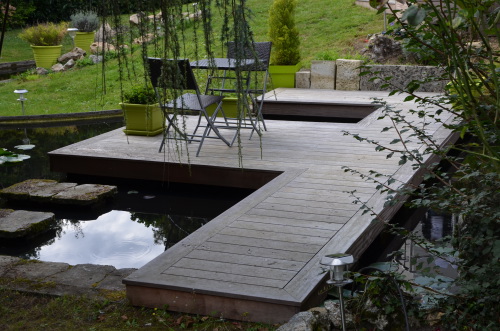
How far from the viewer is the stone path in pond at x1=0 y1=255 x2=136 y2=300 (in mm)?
3354

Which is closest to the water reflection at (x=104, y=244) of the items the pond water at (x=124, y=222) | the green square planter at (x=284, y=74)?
the pond water at (x=124, y=222)

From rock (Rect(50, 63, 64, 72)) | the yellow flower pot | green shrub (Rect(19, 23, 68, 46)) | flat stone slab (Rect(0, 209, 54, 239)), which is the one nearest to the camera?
flat stone slab (Rect(0, 209, 54, 239))

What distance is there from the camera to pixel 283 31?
9.41m

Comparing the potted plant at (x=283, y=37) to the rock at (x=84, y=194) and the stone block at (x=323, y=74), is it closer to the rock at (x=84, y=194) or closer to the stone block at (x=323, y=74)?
the stone block at (x=323, y=74)

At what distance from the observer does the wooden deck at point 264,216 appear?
3.04 m

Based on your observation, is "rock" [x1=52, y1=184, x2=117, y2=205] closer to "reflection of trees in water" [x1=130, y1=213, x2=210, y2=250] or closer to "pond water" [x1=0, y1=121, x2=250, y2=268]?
"pond water" [x1=0, y1=121, x2=250, y2=268]

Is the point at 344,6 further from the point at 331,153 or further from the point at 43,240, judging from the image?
Result: the point at 43,240

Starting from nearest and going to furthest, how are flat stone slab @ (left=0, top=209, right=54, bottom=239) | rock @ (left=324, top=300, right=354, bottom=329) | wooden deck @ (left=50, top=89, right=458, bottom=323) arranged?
rock @ (left=324, top=300, right=354, bottom=329) → wooden deck @ (left=50, top=89, right=458, bottom=323) → flat stone slab @ (left=0, top=209, right=54, bottom=239)

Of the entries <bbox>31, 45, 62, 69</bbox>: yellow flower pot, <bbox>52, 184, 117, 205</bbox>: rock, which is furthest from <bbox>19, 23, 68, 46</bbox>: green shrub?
<bbox>52, 184, 117, 205</bbox>: rock

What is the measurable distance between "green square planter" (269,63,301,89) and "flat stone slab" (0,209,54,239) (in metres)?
5.36

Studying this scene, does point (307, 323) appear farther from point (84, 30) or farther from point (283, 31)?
point (84, 30)

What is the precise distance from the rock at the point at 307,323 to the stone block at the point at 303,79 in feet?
24.2

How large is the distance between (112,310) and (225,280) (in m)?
0.55

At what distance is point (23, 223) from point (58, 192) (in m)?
0.75
